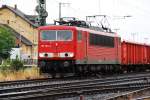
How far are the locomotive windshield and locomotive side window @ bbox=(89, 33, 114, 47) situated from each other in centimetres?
211

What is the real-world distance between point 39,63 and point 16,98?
13833mm

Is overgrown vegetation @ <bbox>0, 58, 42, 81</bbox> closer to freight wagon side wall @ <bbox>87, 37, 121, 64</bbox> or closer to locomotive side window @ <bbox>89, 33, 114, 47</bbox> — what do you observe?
freight wagon side wall @ <bbox>87, 37, 121, 64</bbox>

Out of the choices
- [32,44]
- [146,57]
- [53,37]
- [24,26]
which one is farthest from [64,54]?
[24,26]

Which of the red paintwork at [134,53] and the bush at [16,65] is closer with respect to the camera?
the bush at [16,65]

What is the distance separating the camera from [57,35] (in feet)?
99.0


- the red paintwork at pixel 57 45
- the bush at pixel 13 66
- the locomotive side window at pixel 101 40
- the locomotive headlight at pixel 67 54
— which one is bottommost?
the bush at pixel 13 66

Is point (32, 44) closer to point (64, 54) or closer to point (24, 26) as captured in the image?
point (24, 26)

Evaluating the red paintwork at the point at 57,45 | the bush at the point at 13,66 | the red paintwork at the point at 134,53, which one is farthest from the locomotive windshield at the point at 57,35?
the red paintwork at the point at 134,53

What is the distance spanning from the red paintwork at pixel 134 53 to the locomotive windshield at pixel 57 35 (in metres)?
11.0

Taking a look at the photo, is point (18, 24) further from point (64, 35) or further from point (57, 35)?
point (64, 35)

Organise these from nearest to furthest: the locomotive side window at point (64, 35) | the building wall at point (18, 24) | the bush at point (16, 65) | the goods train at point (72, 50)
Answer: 1. the goods train at point (72, 50)
2. the locomotive side window at point (64, 35)
3. the bush at point (16, 65)
4. the building wall at point (18, 24)

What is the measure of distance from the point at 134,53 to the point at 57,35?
16116 millimetres

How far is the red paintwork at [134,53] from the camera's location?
1636 inches

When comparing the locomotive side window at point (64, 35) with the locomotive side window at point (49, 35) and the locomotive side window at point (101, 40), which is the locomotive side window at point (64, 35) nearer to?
the locomotive side window at point (49, 35)
